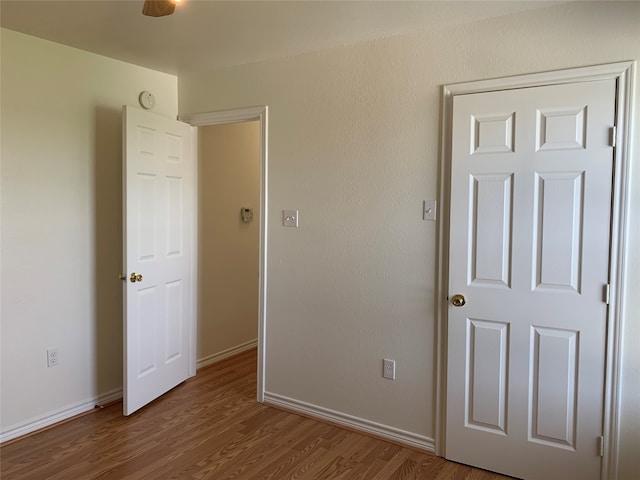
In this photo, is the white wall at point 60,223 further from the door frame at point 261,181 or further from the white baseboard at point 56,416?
the door frame at point 261,181

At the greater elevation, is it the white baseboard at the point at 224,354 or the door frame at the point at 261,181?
the door frame at the point at 261,181

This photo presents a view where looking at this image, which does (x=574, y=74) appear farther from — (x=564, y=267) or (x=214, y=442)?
(x=214, y=442)

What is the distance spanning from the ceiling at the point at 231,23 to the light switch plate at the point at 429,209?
3.14ft

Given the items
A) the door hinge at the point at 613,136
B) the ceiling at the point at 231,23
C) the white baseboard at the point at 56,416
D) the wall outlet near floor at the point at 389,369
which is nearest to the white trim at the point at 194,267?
the white baseboard at the point at 56,416

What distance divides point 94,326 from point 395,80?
2534 mm

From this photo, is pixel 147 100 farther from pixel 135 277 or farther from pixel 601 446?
pixel 601 446

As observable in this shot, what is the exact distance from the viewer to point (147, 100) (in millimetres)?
3475

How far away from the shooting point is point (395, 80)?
108 inches

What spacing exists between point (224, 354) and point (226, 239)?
105 cm

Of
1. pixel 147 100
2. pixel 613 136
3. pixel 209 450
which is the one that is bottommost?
pixel 209 450

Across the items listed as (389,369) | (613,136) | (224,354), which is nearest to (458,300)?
(389,369)

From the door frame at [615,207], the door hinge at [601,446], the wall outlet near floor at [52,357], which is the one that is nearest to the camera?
the door frame at [615,207]

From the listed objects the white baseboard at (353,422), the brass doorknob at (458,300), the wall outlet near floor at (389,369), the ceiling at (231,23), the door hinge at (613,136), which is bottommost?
the white baseboard at (353,422)

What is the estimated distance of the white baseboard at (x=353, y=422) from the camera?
9.05ft
